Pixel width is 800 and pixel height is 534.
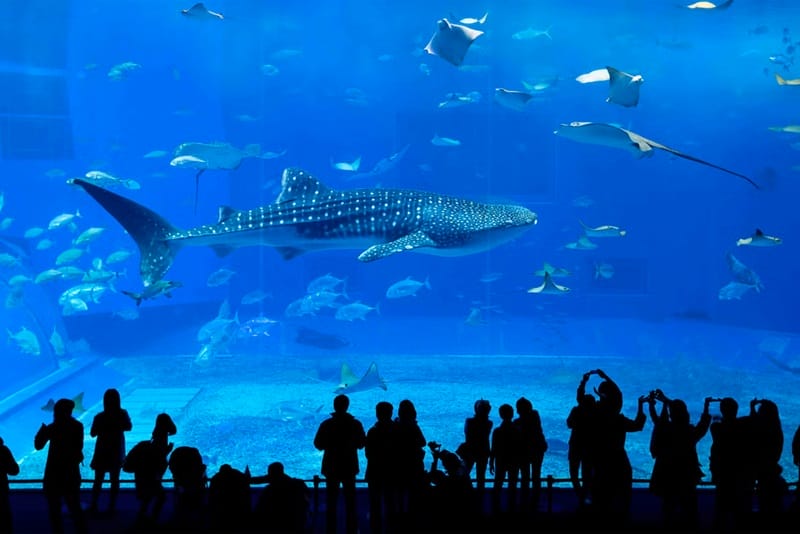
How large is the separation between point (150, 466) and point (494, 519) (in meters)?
1.94

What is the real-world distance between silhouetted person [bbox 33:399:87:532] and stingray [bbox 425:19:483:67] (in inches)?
223

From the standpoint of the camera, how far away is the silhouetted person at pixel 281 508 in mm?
2990

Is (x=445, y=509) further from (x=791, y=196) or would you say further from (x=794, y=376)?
(x=791, y=196)

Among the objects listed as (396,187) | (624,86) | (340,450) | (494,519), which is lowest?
(494,519)

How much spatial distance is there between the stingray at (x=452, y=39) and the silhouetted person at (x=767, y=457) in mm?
5322

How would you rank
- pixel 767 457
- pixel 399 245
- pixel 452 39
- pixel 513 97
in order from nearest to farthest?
1. pixel 767 457
2. pixel 399 245
3. pixel 452 39
4. pixel 513 97

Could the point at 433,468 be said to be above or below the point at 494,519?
above

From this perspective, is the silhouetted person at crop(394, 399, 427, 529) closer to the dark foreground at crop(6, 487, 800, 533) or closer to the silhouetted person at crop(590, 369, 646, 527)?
the dark foreground at crop(6, 487, 800, 533)

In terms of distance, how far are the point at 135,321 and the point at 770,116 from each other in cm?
2588

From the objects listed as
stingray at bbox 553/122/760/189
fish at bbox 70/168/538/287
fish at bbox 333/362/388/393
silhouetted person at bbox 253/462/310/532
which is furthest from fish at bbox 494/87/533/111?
silhouetted person at bbox 253/462/310/532

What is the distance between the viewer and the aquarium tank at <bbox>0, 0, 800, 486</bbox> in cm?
1333

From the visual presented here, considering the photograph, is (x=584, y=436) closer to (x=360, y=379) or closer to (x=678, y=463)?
(x=678, y=463)

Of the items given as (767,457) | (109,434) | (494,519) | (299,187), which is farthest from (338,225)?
(767,457)

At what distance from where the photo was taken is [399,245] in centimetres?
621
